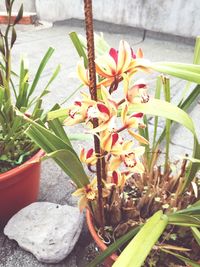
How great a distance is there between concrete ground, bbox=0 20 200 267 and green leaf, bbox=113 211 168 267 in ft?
0.97

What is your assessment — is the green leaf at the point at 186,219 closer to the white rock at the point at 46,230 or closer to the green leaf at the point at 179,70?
the green leaf at the point at 179,70

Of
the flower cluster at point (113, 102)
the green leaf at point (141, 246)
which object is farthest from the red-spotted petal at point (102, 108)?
the green leaf at point (141, 246)

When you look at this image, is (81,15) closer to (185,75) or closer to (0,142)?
(0,142)

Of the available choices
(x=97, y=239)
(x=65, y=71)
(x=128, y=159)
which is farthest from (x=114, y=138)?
(x=65, y=71)

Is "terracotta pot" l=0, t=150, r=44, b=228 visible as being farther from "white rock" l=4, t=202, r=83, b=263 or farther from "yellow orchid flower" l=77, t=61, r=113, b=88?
"yellow orchid flower" l=77, t=61, r=113, b=88

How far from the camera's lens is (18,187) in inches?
35.3

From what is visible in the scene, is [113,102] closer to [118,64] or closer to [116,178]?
[118,64]

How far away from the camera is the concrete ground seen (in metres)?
0.91

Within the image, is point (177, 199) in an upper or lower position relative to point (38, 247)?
upper

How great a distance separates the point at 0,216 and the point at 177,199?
0.52m

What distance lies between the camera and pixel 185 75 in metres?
0.49

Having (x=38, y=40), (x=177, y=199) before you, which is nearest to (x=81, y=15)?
(x=38, y=40)

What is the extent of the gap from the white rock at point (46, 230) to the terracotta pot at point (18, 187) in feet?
0.11

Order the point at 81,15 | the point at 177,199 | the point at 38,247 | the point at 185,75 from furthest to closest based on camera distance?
the point at 81,15, the point at 38,247, the point at 177,199, the point at 185,75
